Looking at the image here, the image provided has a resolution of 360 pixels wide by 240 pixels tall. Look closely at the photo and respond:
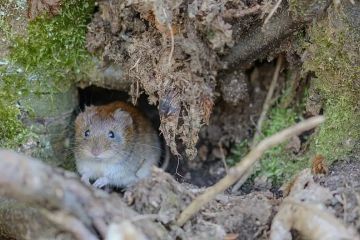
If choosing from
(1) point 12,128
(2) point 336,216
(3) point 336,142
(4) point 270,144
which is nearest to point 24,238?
(1) point 12,128

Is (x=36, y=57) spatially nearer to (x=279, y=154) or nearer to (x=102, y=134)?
(x=102, y=134)

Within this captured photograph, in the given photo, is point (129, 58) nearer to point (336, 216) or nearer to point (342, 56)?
point (342, 56)

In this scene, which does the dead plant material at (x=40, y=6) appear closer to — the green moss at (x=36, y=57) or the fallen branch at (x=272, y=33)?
the green moss at (x=36, y=57)

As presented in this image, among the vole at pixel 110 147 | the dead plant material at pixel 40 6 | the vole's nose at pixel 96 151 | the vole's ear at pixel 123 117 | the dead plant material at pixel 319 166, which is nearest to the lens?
the dead plant material at pixel 319 166

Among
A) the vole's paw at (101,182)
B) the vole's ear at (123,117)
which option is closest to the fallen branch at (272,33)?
the vole's ear at (123,117)

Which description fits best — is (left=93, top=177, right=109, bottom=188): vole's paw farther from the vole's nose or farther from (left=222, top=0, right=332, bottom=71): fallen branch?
(left=222, top=0, right=332, bottom=71): fallen branch

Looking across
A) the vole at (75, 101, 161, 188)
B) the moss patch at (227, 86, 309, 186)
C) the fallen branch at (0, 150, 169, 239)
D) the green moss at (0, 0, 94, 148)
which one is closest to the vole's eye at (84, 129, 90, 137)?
the vole at (75, 101, 161, 188)

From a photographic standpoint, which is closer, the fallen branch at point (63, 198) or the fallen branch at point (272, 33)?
the fallen branch at point (63, 198)
